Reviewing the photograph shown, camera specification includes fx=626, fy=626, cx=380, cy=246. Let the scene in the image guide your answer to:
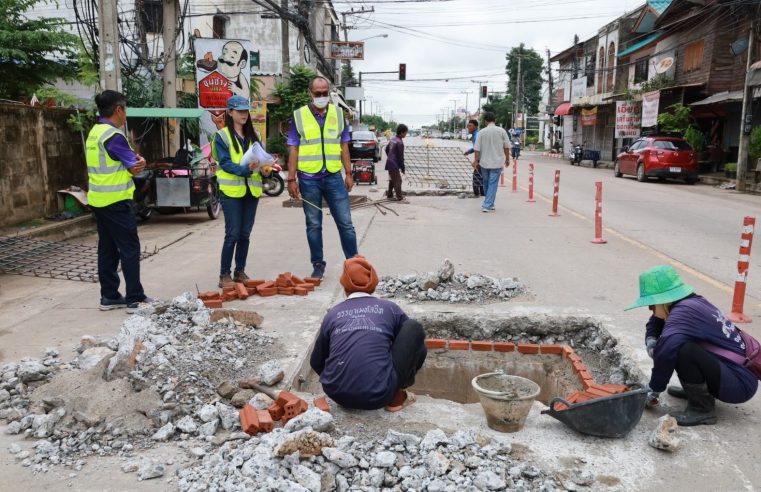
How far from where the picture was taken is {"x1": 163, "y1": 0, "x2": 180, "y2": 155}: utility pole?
13391 mm

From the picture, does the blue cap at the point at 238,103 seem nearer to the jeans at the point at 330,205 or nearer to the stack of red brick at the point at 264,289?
the jeans at the point at 330,205

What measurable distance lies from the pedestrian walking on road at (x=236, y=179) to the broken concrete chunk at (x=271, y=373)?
2165 mm

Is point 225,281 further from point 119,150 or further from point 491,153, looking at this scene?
point 491,153

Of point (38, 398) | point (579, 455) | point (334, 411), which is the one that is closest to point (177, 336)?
point (38, 398)

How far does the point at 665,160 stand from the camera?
21.5 meters

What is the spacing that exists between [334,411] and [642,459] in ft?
5.46

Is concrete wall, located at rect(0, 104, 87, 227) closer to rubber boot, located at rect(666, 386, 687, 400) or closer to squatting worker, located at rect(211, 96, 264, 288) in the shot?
squatting worker, located at rect(211, 96, 264, 288)

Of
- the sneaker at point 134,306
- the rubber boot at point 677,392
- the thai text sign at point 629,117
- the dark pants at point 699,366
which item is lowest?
the rubber boot at point 677,392

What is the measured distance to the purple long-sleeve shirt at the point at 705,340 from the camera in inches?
140

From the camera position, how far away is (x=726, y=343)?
359 centimetres

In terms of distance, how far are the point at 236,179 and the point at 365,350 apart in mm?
3301

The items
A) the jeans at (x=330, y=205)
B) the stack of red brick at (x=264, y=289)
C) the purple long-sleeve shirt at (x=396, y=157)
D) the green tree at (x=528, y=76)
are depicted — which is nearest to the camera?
the stack of red brick at (x=264, y=289)

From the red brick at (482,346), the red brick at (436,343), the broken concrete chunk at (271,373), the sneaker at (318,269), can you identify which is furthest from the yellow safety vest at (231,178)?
the red brick at (482,346)

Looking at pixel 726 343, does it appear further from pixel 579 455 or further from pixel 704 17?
pixel 704 17
